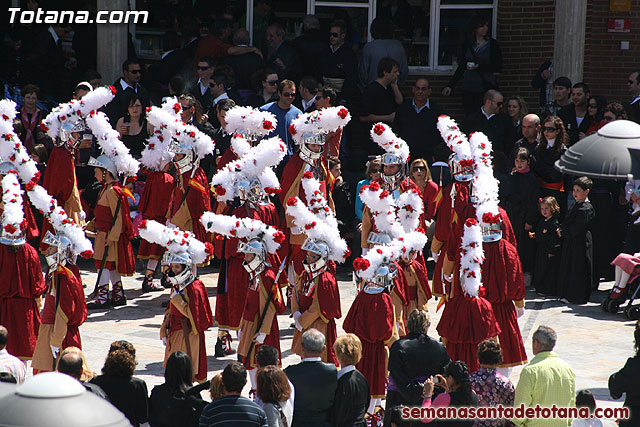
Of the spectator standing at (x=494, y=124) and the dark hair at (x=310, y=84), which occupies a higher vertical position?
the dark hair at (x=310, y=84)

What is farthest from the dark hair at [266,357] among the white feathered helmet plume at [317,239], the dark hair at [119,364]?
the white feathered helmet plume at [317,239]

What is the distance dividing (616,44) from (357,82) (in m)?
4.13

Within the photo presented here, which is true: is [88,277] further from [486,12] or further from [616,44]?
[616,44]

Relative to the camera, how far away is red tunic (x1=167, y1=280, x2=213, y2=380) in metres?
9.62

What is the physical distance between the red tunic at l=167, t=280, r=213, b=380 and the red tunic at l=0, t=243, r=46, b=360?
1.52 m

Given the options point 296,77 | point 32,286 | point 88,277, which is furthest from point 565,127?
point 32,286

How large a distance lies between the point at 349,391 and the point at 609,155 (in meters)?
2.65

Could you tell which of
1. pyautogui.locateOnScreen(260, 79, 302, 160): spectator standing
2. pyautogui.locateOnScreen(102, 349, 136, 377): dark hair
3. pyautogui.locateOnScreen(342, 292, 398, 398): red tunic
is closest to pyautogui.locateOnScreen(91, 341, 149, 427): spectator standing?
pyautogui.locateOnScreen(102, 349, 136, 377): dark hair

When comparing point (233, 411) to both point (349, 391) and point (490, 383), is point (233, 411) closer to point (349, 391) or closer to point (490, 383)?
point (349, 391)

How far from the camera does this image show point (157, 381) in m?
10.1

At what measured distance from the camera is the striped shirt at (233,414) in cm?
684

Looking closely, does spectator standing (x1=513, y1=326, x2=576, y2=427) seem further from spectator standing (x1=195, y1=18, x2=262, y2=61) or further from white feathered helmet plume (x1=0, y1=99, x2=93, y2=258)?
spectator standing (x1=195, y1=18, x2=262, y2=61)

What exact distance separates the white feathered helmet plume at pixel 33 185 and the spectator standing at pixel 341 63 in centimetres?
527

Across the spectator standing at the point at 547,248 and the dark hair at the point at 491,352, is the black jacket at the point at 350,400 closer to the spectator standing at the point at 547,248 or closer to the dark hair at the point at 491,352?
the dark hair at the point at 491,352
